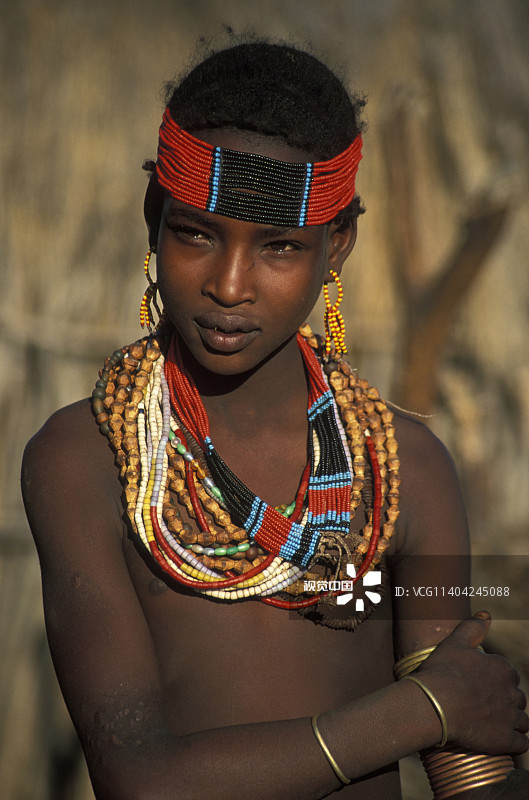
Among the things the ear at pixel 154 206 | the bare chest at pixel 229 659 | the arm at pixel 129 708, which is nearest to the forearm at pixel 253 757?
the arm at pixel 129 708

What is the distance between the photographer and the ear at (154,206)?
7.69ft

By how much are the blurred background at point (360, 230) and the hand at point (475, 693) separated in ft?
8.41

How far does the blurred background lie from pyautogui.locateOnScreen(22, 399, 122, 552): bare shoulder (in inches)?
111

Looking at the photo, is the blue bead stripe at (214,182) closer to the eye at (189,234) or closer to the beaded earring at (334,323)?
the eye at (189,234)

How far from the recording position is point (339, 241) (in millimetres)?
2439

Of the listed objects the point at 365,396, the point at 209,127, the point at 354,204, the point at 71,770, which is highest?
the point at 209,127

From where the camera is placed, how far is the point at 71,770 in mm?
4930

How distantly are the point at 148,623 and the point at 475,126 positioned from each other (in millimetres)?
3949

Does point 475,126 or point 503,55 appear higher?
point 503,55

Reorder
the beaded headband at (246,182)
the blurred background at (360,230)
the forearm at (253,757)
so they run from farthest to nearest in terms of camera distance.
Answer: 1. the blurred background at (360,230)
2. the beaded headband at (246,182)
3. the forearm at (253,757)

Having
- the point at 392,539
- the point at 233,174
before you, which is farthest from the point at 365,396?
the point at 233,174

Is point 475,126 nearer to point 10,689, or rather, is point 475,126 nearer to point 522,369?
point 522,369

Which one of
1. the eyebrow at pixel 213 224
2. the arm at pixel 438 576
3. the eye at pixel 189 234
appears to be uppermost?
the eyebrow at pixel 213 224

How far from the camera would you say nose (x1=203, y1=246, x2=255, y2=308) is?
2111mm
